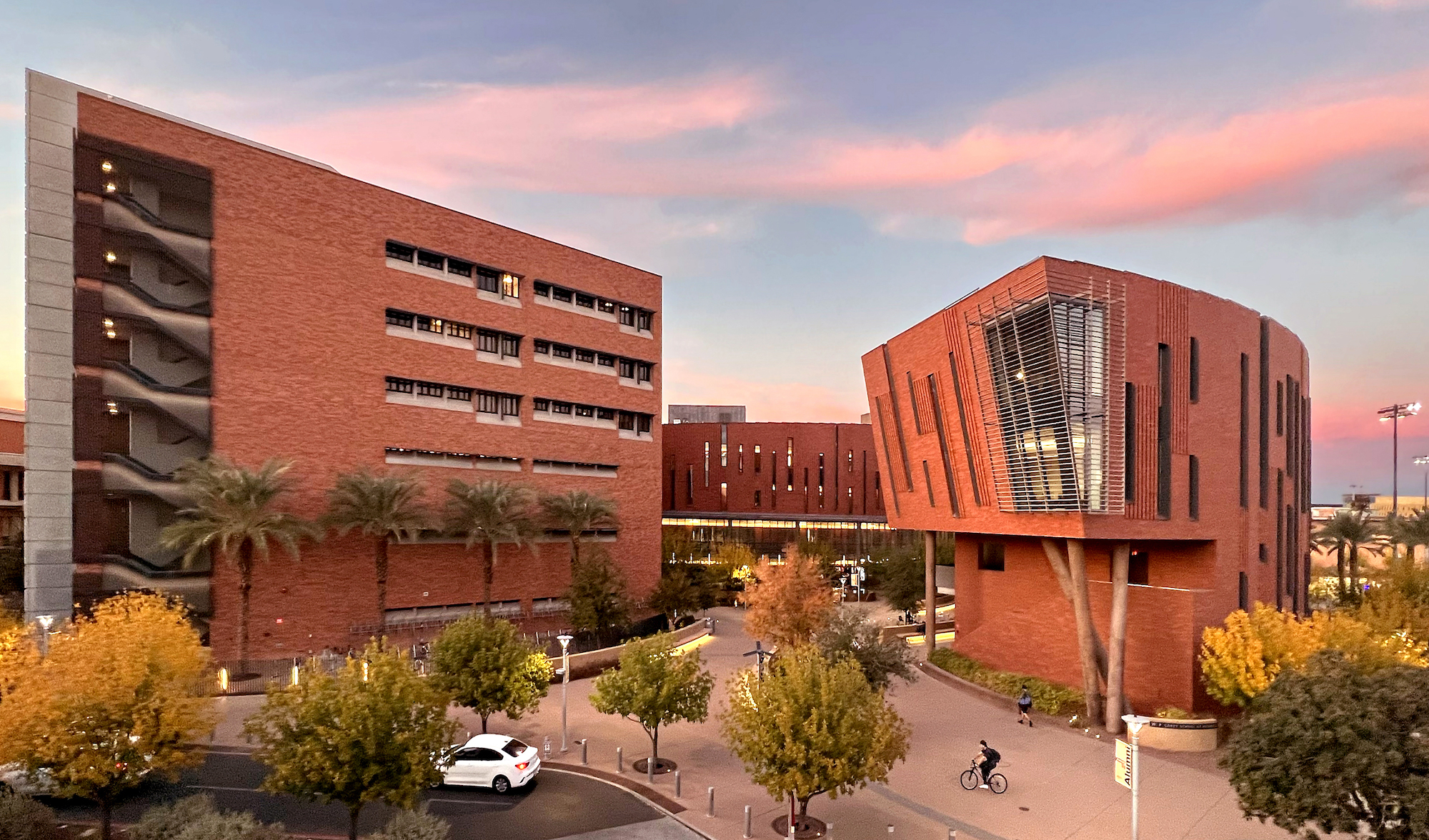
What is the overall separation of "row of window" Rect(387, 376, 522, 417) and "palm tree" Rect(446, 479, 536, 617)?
5420mm

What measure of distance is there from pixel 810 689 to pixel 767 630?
1739 centimetres

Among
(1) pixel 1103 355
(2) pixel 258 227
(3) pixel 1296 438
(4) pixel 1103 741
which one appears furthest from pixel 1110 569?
(2) pixel 258 227

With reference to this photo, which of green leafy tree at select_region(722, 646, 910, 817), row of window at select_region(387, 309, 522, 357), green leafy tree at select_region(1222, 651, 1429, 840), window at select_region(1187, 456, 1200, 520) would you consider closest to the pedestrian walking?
window at select_region(1187, 456, 1200, 520)

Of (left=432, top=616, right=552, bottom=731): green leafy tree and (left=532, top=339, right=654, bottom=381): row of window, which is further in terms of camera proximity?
(left=532, top=339, right=654, bottom=381): row of window

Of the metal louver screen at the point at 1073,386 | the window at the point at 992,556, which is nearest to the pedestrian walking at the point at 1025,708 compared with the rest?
the metal louver screen at the point at 1073,386

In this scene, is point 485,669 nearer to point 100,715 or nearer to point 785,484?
A: point 100,715

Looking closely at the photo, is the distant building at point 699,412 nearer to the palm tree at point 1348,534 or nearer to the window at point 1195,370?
the palm tree at point 1348,534

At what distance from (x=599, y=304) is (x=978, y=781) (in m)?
41.2

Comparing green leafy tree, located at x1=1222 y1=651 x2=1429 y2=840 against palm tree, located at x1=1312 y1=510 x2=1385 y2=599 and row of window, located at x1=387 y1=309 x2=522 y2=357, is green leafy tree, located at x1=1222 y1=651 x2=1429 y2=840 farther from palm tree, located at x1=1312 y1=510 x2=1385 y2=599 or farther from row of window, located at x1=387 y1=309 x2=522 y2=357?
palm tree, located at x1=1312 y1=510 x2=1385 y2=599

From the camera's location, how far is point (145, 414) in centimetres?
3684

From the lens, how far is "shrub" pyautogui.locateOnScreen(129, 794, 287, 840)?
1520cm

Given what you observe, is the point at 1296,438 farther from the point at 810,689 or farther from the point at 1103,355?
the point at 810,689

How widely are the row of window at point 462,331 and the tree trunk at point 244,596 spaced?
1484 cm

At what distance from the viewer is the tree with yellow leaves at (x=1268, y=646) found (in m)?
24.8
